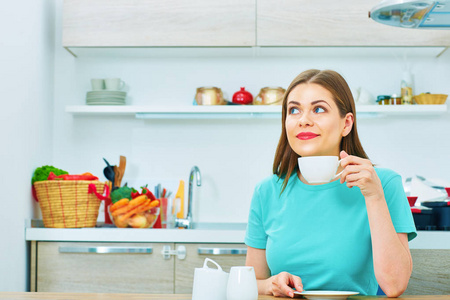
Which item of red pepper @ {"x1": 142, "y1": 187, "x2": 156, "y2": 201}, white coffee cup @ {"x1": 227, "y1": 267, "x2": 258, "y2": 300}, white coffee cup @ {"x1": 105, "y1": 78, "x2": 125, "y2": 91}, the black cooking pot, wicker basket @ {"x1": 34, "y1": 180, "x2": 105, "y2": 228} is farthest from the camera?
white coffee cup @ {"x1": 105, "y1": 78, "x2": 125, "y2": 91}

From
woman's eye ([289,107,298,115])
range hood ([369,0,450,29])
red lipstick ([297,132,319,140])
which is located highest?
range hood ([369,0,450,29])

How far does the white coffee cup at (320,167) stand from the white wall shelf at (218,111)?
1.72 meters

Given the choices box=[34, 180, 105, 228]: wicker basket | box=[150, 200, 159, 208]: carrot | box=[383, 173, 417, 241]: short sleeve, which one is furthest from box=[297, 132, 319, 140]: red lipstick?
box=[34, 180, 105, 228]: wicker basket

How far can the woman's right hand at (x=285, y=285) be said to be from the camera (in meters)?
1.26

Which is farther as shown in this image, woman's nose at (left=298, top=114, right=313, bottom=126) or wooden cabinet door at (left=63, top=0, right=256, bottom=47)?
wooden cabinet door at (left=63, top=0, right=256, bottom=47)

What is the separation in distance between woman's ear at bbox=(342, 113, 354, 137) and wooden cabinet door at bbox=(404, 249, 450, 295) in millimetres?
1200

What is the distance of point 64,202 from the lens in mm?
2701

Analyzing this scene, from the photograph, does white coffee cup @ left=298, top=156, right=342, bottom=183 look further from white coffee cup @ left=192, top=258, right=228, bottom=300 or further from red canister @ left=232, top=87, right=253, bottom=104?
red canister @ left=232, top=87, right=253, bottom=104

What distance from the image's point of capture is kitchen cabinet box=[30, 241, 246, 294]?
258cm

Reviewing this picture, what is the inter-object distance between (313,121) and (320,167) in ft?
0.69

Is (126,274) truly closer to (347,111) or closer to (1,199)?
(1,199)

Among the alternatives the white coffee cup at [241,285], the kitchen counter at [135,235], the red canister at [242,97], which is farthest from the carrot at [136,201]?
the white coffee cup at [241,285]

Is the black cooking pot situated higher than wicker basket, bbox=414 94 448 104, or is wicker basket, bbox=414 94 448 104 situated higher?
wicker basket, bbox=414 94 448 104

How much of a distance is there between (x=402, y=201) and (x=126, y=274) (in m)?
1.54
